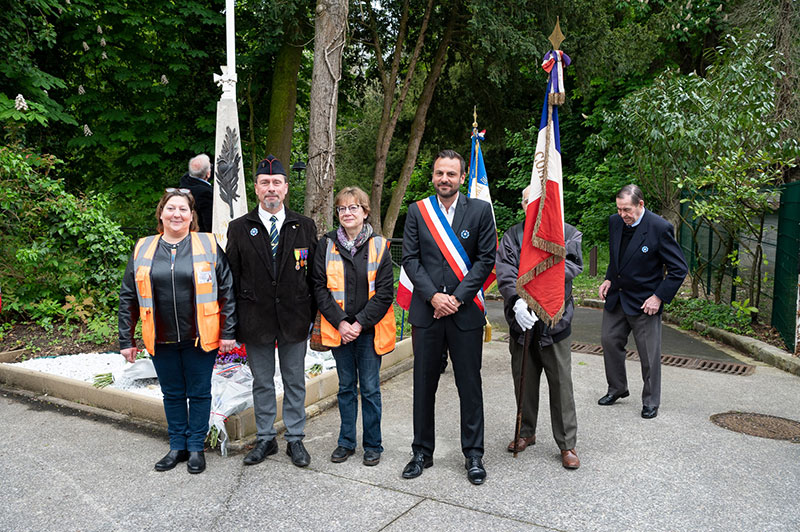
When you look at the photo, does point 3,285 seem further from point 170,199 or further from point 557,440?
point 557,440

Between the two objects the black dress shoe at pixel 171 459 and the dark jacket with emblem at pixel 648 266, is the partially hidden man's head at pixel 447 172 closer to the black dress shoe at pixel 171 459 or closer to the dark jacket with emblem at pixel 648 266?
the dark jacket with emblem at pixel 648 266

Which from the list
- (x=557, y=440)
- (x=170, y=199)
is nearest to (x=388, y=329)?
(x=557, y=440)

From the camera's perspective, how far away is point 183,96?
12.6 meters

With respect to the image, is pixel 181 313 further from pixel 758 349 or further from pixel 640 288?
pixel 758 349

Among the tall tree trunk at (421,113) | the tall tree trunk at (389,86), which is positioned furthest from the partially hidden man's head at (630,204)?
the tall tree trunk at (421,113)

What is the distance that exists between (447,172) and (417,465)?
2.01 m

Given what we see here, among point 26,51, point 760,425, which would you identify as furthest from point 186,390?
point 26,51

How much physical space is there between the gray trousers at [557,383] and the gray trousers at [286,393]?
1.62m

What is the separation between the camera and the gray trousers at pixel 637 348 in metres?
5.66

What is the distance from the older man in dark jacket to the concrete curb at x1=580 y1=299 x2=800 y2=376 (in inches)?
160

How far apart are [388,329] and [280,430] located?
1412mm

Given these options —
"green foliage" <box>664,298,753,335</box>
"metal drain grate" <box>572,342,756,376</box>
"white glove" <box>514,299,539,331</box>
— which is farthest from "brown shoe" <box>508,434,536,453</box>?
"green foliage" <box>664,298,753,335</box>

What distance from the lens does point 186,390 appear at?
14.8ft

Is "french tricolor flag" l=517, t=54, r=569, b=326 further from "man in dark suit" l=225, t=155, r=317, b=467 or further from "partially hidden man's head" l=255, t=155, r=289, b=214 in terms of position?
"partially hidden man's head" l=255, t=155, r=289, b=214
